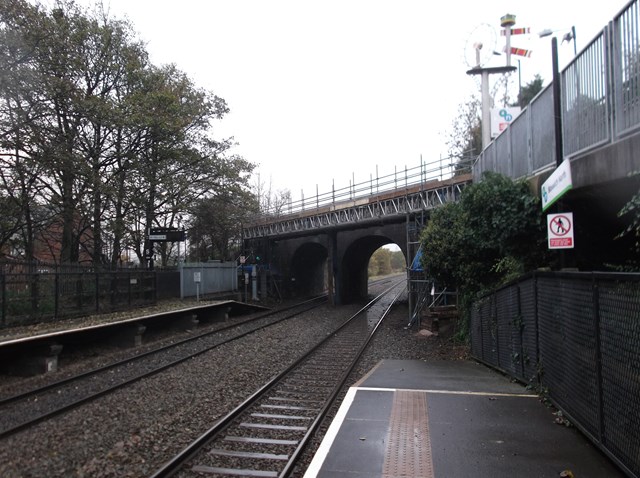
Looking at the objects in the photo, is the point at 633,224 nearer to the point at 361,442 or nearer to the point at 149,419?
the point at 361,442

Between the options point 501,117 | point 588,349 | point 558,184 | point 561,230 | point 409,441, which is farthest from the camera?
point 501,117

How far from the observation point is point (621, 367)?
3.86 m

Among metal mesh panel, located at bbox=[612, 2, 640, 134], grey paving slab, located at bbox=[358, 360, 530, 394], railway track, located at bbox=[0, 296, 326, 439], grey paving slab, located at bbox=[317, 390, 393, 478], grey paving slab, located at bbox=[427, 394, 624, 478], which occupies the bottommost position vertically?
railway track, located at bbox=[0, 296, 326, 439]

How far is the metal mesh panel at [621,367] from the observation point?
3.63 metres

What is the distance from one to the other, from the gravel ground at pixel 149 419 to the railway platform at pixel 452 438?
2.27 metres

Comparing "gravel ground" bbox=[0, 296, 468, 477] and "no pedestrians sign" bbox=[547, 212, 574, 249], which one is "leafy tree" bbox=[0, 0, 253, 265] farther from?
"no pedestrians sign" bbox=[547, 212, 574, 249]

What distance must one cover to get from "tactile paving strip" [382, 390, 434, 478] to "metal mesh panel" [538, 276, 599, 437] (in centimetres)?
158

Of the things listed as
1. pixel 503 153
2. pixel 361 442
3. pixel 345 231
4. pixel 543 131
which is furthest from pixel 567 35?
pixel 345 231

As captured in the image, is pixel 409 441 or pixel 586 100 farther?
pixel 586 100

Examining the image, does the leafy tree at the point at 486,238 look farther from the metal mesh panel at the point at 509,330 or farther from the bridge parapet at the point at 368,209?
the bridge parapet at the point at 368,209

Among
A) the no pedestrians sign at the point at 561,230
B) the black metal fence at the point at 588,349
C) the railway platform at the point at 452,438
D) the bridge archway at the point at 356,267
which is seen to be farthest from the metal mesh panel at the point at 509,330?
the bridge archway at the point at 356,267

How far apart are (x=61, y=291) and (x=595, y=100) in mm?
15443

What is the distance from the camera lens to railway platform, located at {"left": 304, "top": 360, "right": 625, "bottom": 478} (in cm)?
428

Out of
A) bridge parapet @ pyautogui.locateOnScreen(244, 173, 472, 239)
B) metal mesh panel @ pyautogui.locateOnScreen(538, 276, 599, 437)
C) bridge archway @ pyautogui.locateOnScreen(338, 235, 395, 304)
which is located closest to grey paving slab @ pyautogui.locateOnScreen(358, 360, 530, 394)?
metal mesh panel @ pyautogui.locateOnScreen(538, 276, 599, 437)
